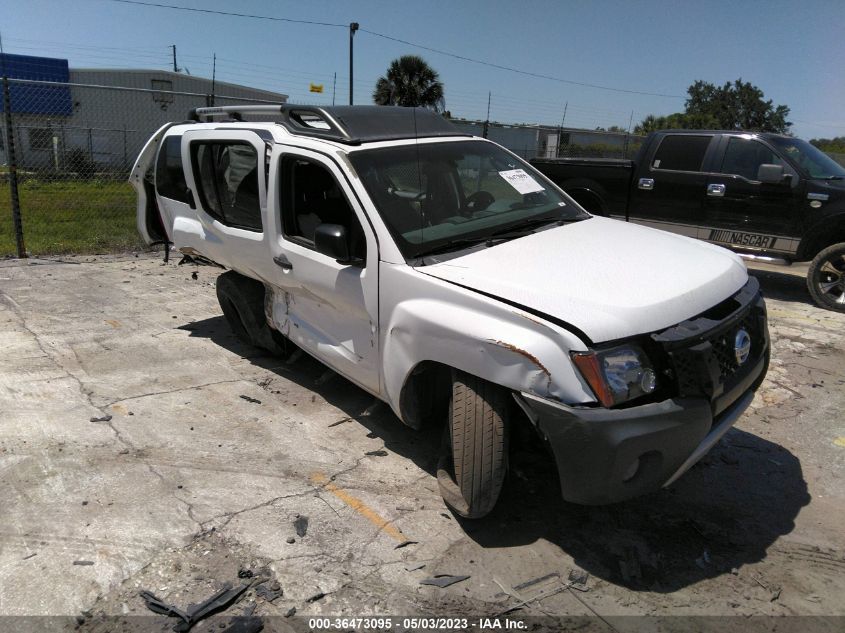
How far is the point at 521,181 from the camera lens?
414 centimetres

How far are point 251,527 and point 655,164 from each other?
289 inches

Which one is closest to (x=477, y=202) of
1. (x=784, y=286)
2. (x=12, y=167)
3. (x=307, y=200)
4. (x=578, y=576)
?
(x=307, y=200)

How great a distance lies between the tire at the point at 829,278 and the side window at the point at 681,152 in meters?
1.88

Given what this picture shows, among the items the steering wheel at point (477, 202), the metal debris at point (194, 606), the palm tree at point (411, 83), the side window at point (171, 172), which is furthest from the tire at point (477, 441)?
the palm tree at point (411, 83)

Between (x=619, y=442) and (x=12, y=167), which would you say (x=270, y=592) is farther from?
(x=12, y=167)

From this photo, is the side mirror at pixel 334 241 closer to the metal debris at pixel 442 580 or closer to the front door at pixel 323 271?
the front door at pixel 323 271

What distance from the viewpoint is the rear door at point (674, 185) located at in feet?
26.4

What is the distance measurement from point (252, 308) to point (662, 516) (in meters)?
3.46

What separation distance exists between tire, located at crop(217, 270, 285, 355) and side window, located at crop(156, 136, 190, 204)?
78 centimetres

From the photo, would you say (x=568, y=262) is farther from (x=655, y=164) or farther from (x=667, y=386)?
(x=655, y=164)

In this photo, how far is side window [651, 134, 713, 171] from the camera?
8.07 meters

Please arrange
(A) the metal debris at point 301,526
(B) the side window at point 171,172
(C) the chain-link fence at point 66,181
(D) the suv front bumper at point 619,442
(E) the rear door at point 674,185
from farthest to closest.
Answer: (C) the chain-link fence at point 66,181 < (E) the rear door at point 674,185 < (B) the side window at point 171,172 < (A) the metal debris at point 301,526 < (D) the suv front bumper at point 619,442

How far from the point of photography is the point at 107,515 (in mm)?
3141

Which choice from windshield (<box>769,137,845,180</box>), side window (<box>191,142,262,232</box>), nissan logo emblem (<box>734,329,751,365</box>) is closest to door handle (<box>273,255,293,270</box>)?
side window (<box>191,142,262,232</box>)
